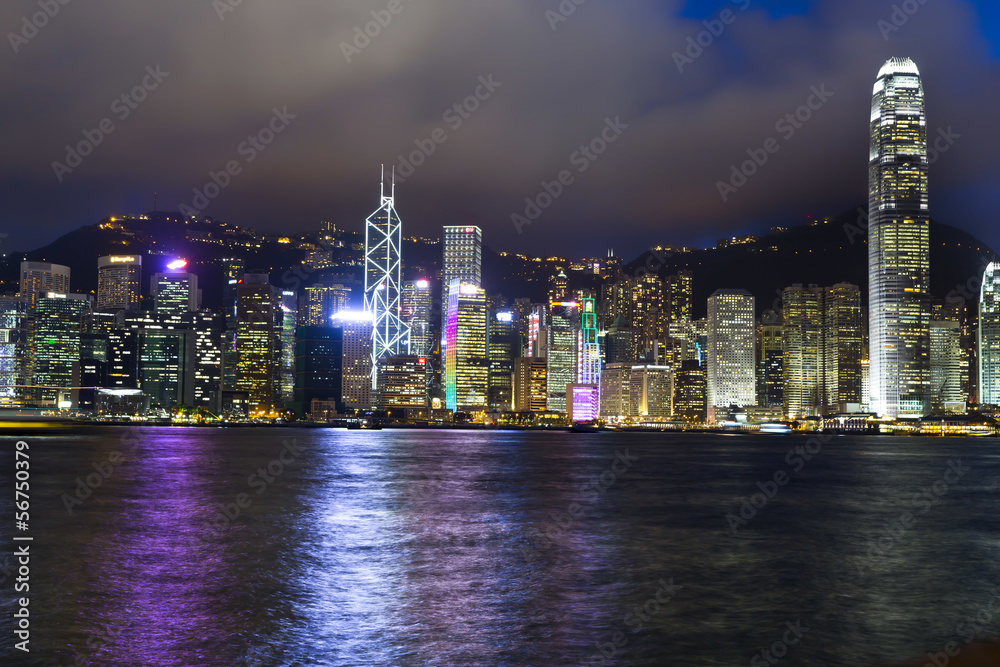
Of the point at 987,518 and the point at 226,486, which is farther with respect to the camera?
the point at 226,486

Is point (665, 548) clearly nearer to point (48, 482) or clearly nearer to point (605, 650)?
point (605, 650)

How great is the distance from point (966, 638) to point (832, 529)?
22.9 m

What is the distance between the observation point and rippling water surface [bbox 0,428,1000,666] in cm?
2159

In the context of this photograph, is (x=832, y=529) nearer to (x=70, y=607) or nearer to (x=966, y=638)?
(x=966, y=638)

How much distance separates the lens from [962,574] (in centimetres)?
3309

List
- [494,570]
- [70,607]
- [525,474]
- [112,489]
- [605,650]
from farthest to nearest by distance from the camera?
[525,474], [112,489], [494,570], [70,607], [605,650]

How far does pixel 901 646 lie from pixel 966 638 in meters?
2.19

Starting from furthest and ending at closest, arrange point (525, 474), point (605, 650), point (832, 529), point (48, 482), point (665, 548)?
point (525, 474), point (48, 482), point (832, 529), point (665, 548), point (605, 650)

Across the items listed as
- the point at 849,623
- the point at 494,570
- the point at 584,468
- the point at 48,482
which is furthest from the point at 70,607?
the point at 584,468

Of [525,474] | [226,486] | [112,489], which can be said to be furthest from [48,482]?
[525,474]

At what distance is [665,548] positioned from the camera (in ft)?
122

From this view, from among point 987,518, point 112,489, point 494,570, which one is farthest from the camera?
point 112,489

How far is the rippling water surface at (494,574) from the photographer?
21.6 meters

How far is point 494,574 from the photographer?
101 ft
